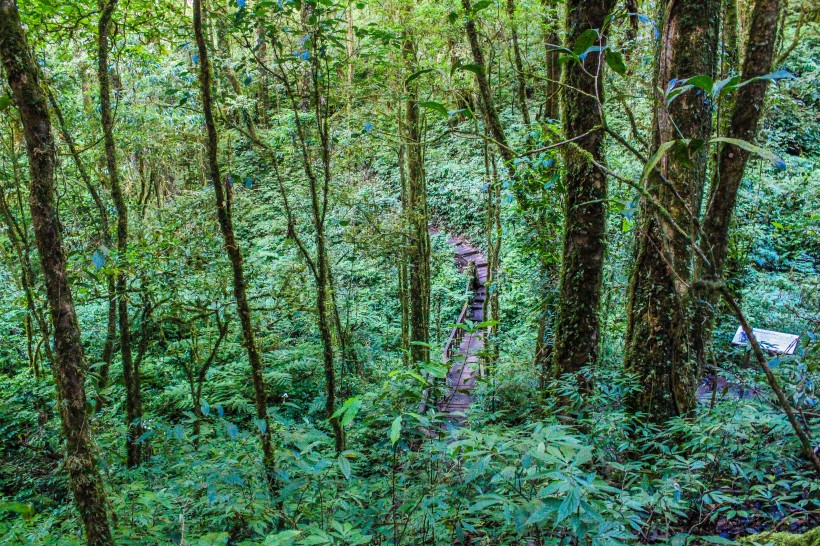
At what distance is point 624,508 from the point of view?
220cm

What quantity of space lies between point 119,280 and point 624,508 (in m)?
5.82

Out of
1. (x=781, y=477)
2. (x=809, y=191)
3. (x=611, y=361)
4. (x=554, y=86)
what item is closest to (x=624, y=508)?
(x=781, y=477)

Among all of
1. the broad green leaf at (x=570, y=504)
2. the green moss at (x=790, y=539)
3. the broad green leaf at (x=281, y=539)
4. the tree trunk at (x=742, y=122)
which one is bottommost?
the green moss at (x=790, y=539)

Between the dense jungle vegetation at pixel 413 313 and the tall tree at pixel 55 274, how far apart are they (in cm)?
1

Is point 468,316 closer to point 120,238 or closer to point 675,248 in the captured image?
point 120,238

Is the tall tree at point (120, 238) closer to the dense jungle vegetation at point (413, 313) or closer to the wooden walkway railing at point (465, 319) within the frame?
the dense jungle vegetation at point (413, 313)

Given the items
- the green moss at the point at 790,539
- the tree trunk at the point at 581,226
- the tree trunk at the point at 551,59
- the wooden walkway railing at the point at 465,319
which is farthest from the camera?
the wooden walkway railing at the point at 465,319

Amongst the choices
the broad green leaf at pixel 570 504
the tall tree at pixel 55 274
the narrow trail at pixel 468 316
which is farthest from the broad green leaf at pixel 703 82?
the narrow trail at pixel 468 316

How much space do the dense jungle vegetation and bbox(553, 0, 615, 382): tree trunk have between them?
0.03 meters

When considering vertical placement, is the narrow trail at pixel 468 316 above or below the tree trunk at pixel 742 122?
below

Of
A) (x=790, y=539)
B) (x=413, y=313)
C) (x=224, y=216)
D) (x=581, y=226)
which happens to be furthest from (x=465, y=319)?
(x=790, y=539)

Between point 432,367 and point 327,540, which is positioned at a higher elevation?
point 432,367

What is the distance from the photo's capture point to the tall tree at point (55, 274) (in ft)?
9.64

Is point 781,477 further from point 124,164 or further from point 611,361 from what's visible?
point 124,164
